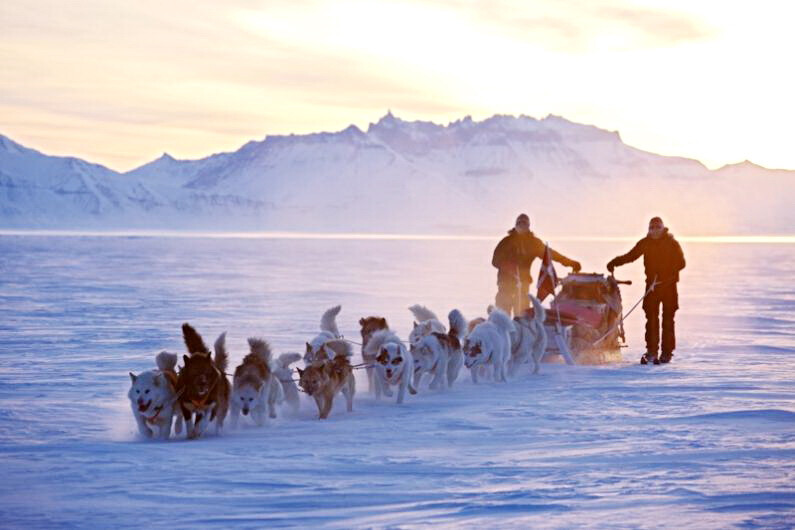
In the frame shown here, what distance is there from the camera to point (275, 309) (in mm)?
21266

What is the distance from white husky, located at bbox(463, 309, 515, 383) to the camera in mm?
11008

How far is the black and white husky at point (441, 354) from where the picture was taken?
10.6m

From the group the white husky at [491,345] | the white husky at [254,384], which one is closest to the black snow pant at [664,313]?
the white husky at [491,345]

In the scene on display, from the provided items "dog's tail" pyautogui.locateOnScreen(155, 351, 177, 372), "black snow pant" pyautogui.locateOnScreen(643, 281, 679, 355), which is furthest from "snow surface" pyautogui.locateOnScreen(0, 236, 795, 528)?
"dog's tail" pyautogui.locateOnScreen(155, 351, 177, 372)

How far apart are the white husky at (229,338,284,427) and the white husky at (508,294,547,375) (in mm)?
3881

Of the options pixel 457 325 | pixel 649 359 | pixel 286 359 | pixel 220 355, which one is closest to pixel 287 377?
pixel 286 359

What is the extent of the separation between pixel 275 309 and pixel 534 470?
48.6 ft

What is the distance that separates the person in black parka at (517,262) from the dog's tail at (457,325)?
2.51 metres

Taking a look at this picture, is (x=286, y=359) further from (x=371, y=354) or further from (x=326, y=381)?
(x=371, y=354)

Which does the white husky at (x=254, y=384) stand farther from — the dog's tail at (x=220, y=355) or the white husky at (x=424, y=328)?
the white husky at (x=424, y=328)

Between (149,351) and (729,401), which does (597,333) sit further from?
(149,351)

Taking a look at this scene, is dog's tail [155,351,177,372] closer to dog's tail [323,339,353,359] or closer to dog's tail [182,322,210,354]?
dog's tail [182,322,210,354]

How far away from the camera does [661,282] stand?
12.8 m

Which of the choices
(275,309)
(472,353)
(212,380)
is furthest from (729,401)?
(275,309)
